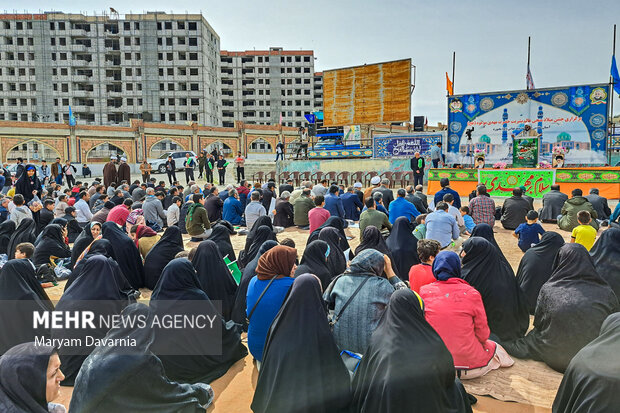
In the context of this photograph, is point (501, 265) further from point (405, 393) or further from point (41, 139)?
point (41, 139)

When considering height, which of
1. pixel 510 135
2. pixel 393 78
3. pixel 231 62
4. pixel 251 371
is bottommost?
pixel 251 371

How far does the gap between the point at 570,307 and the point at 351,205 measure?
7.53 m

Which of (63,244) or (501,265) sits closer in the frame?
(501,265)

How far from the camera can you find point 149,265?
6.16 m

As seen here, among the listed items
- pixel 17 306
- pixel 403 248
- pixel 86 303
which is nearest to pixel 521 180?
pixel 403 248

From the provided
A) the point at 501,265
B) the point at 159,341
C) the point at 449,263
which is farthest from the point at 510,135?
the point at 159,341

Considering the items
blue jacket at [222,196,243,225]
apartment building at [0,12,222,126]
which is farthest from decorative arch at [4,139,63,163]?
blue jacket at [222,196,243,225]

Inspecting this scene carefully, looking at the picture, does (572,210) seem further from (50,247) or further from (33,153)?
(33,153)

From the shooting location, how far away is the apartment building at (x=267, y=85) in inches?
2547

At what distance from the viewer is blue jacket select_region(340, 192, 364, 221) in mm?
10711

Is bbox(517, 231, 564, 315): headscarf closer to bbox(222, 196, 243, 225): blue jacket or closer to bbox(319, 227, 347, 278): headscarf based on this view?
bbox(319, 227, 347, 278): headscarf

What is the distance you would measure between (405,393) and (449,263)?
1293 mm

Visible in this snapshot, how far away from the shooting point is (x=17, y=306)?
157 inches

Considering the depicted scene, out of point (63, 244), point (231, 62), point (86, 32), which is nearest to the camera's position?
point (63, 244)
